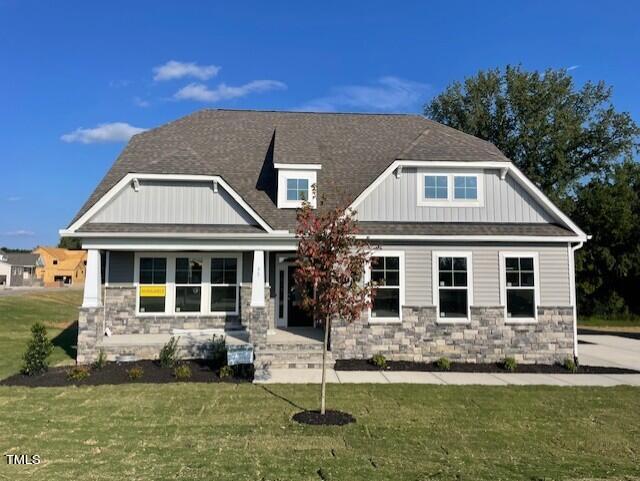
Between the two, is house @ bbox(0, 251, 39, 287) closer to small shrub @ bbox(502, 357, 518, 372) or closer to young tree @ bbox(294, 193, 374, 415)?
small shrub @ bbox(502, 357, 518, 372)

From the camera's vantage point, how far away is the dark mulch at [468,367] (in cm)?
1288

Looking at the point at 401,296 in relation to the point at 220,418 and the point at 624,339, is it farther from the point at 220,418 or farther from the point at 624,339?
the point at 624,339

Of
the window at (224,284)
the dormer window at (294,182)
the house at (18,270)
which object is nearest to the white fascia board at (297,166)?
the dormer window at (294,182)

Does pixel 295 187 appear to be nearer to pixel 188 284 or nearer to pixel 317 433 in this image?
pixel 188 284

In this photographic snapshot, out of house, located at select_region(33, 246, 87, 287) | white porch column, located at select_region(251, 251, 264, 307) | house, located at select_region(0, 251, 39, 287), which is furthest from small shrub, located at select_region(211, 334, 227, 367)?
house, located at select_region(0, 251, 39, 287)

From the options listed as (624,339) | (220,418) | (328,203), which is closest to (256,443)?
(220,418)

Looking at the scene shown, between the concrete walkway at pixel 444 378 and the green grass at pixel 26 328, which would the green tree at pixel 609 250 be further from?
the green grass at pixel 26 328

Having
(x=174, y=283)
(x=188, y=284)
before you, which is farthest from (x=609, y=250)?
(x=174, y=283)

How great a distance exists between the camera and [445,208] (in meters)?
14.6

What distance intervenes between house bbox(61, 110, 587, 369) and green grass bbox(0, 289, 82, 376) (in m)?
2.02

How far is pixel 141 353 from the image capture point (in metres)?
13.1

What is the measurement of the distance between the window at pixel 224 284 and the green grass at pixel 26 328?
14.2ft

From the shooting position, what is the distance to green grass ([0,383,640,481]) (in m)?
6.07

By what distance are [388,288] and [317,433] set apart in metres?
6.85
